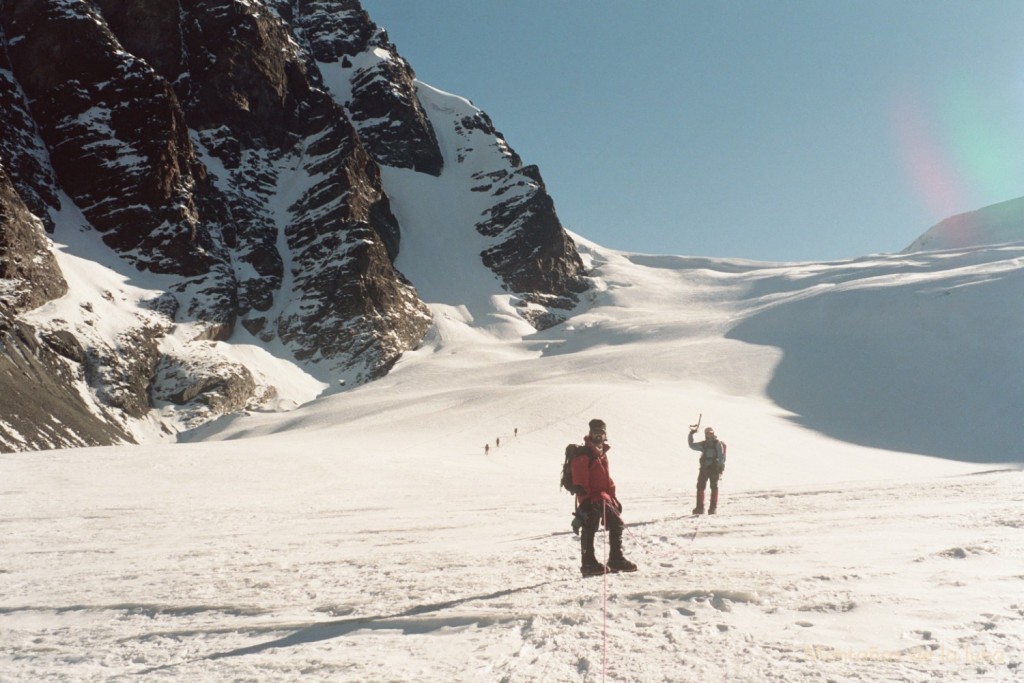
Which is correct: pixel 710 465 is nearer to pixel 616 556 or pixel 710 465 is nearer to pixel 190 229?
pixel 616 556

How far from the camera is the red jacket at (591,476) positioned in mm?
7410

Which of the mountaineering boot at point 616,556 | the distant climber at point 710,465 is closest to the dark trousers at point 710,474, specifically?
the distant climber at point 710,465

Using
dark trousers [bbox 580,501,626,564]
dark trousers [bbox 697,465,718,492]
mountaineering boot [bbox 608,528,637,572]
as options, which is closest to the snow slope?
mountaineering boot [bbox 608,528,637,572]

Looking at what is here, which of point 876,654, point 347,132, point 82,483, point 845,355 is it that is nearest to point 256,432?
point 82,483

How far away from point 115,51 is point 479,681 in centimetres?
13008

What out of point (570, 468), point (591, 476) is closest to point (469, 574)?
point (570, 468)

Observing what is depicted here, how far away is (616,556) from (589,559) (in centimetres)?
31

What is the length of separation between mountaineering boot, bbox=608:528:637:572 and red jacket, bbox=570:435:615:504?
387mm

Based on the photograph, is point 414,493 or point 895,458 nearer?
point 414,493

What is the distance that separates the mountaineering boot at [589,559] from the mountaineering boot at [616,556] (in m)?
0.14

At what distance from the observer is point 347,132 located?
13675 cm

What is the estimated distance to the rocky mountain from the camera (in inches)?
3019

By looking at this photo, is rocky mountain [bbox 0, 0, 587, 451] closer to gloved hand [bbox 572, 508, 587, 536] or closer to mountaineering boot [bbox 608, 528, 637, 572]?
gloved hand [bbox 572, 508, 587, 536]

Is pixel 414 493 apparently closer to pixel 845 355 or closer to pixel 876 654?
pixel 876 654
